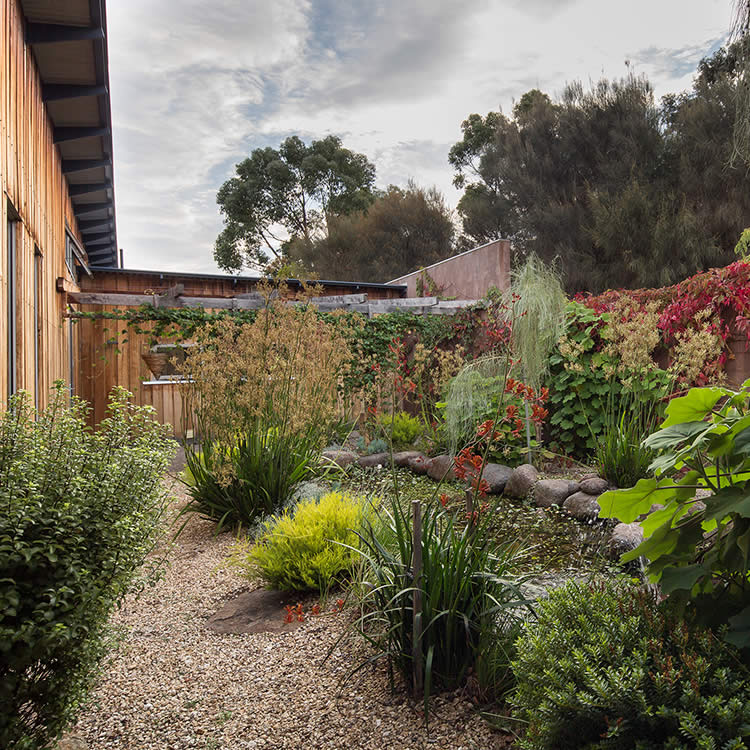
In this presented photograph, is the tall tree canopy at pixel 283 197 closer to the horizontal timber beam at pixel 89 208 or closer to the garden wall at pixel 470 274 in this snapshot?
the garden wall at pixel 470 274

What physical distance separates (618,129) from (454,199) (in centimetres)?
650

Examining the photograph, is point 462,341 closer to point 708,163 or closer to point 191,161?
point 191,161

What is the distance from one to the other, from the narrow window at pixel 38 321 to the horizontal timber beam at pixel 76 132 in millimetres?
1990

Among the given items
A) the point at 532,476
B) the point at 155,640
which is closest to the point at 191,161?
the point at 532,476

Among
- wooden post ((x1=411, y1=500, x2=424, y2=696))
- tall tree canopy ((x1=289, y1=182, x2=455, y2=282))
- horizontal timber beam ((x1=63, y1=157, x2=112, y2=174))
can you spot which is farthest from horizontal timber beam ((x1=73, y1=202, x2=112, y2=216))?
tall tree canopy ((x1=289, y1=182, x2=455, y2=282))

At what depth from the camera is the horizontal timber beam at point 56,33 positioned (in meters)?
4.18

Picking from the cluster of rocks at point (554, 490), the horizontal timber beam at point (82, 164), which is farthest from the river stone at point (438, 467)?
the horizontal timber beam at point (82, 164)

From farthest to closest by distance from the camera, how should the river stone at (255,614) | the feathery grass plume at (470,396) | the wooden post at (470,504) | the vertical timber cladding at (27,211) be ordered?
1. the feathery grass plume at (470,396)
2. the vertical timber cladding at (27,211)
3. the river stone at (255,614)
4. the wooden post at (470,504)

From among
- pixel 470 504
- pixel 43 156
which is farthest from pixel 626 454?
pixel 43 156

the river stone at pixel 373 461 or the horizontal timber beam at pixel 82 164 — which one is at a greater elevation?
the horizontal timber beam at pixel 82 164

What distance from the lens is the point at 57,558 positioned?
Result: 127 cm

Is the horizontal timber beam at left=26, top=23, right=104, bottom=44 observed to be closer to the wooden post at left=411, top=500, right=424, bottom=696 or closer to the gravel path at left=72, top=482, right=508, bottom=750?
the gravel path at left=72, top=482, right=508, bottom=750

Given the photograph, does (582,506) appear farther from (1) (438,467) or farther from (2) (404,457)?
(2) (404,457)

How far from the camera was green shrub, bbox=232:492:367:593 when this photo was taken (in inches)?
102
